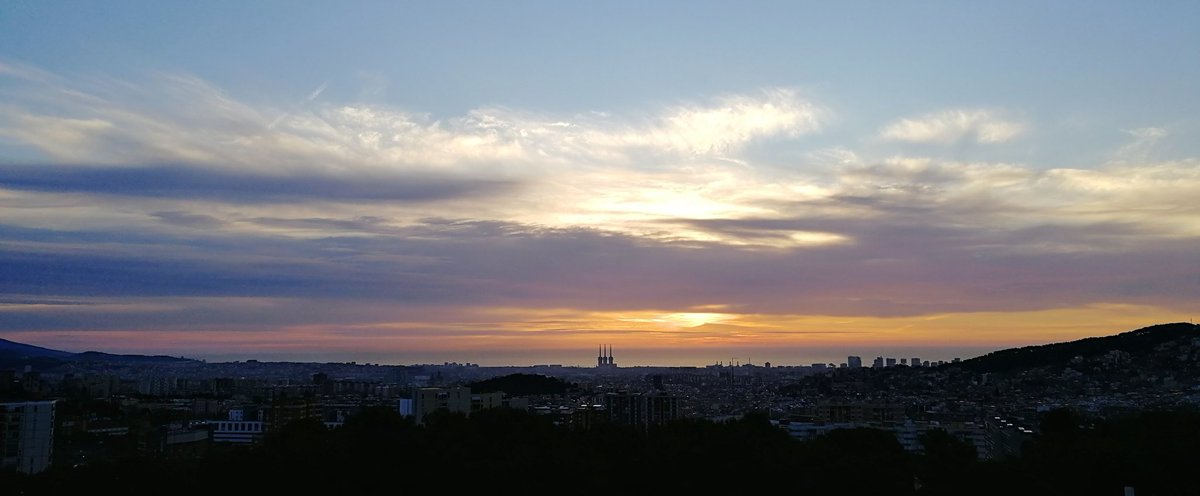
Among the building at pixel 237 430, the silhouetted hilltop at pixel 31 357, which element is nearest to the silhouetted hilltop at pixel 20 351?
the silhouetted hilltop at pixel 31 357

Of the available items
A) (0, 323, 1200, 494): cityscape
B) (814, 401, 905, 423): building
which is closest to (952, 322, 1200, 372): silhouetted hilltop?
(0, 323, 1200, 494): cityscape

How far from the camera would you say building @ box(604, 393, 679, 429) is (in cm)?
4688

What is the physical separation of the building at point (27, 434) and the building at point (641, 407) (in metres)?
23.9

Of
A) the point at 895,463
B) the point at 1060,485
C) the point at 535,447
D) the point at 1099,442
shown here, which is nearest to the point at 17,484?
the point at 535,447

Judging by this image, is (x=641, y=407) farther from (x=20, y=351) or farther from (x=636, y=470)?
(x=20, y=351)

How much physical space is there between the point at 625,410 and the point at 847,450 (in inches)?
1049

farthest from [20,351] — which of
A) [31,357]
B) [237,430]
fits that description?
[237,430]

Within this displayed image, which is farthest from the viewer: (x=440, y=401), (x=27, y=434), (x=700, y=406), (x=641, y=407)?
(x=700, y=406)

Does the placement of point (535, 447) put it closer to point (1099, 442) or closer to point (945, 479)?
point (945, 479)

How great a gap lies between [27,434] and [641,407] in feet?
87.1

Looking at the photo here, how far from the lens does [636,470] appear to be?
18141mm

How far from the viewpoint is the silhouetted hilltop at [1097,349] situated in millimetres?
→ 62375

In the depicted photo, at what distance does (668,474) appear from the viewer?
17859mm

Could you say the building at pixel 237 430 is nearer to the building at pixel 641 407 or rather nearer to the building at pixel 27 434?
the building at pixel 27 434
